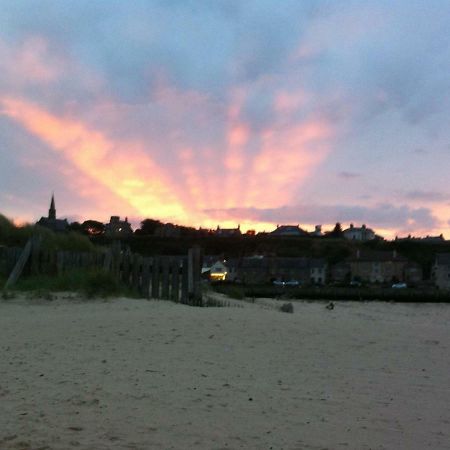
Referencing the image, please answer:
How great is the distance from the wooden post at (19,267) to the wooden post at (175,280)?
4289 mm

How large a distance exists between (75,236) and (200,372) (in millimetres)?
14232

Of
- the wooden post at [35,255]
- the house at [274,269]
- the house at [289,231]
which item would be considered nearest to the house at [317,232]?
the house at [289,231]

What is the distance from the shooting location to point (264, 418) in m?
4.68

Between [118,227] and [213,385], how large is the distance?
127 m

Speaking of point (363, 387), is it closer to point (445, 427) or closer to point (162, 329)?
point (445, 427)

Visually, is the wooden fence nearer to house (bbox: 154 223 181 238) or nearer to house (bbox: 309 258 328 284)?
house (bbox: 309 258 328 284)

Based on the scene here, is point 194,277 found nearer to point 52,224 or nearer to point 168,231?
point 52,224

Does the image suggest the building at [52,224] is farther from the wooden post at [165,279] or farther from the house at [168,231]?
the house at [168,231]

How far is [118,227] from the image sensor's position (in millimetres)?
130500

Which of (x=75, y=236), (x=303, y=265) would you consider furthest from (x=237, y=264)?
(x=75, y=236)

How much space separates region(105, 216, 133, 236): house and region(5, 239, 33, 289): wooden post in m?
97.8

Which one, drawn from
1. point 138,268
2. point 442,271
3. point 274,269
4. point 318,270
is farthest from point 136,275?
point 318,270

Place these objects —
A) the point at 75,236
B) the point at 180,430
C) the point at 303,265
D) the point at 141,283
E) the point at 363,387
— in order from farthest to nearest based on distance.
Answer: the point at 303,265, the point at 75,236, the point at 141,283, the point at 363,387, the point at 180,430

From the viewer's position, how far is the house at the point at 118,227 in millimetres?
120613
